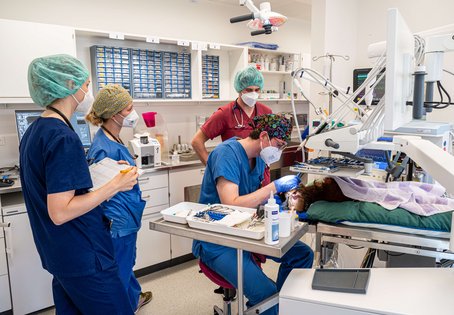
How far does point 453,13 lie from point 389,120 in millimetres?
2915

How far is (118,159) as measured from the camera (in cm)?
191

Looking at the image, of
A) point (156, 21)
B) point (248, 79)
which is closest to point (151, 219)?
point (248, 79)

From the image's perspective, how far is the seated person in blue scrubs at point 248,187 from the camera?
1629 millimetres

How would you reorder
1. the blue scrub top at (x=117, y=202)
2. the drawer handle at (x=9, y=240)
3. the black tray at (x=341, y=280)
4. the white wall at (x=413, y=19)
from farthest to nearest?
the white wall at (x=413, y=19) → the drawer handle at (x=9, y=240) → the blue scrub top at (x=117, y=202) → the black tray at (x=341, y=280)

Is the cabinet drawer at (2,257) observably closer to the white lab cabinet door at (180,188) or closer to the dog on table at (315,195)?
the white lab cabinet door at (180,188)

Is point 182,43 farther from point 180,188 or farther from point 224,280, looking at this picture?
point 224,280

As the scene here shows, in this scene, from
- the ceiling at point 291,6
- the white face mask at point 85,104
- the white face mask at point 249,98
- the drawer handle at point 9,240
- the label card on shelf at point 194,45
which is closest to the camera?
the white face mask at point 85,104

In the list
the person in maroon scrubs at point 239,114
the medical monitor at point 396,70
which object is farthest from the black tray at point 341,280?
the person in maroon scrubs at point 239,114

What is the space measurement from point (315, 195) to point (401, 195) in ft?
1.31

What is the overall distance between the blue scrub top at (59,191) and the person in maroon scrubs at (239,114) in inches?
62.4

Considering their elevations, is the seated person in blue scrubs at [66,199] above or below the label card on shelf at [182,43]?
below

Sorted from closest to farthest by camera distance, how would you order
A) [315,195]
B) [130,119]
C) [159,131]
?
[315,195], [130,119], [159,131]

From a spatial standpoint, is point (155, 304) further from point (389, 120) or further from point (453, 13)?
point (453, 13)

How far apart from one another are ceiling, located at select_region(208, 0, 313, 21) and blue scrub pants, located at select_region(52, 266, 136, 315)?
11.3 feet
